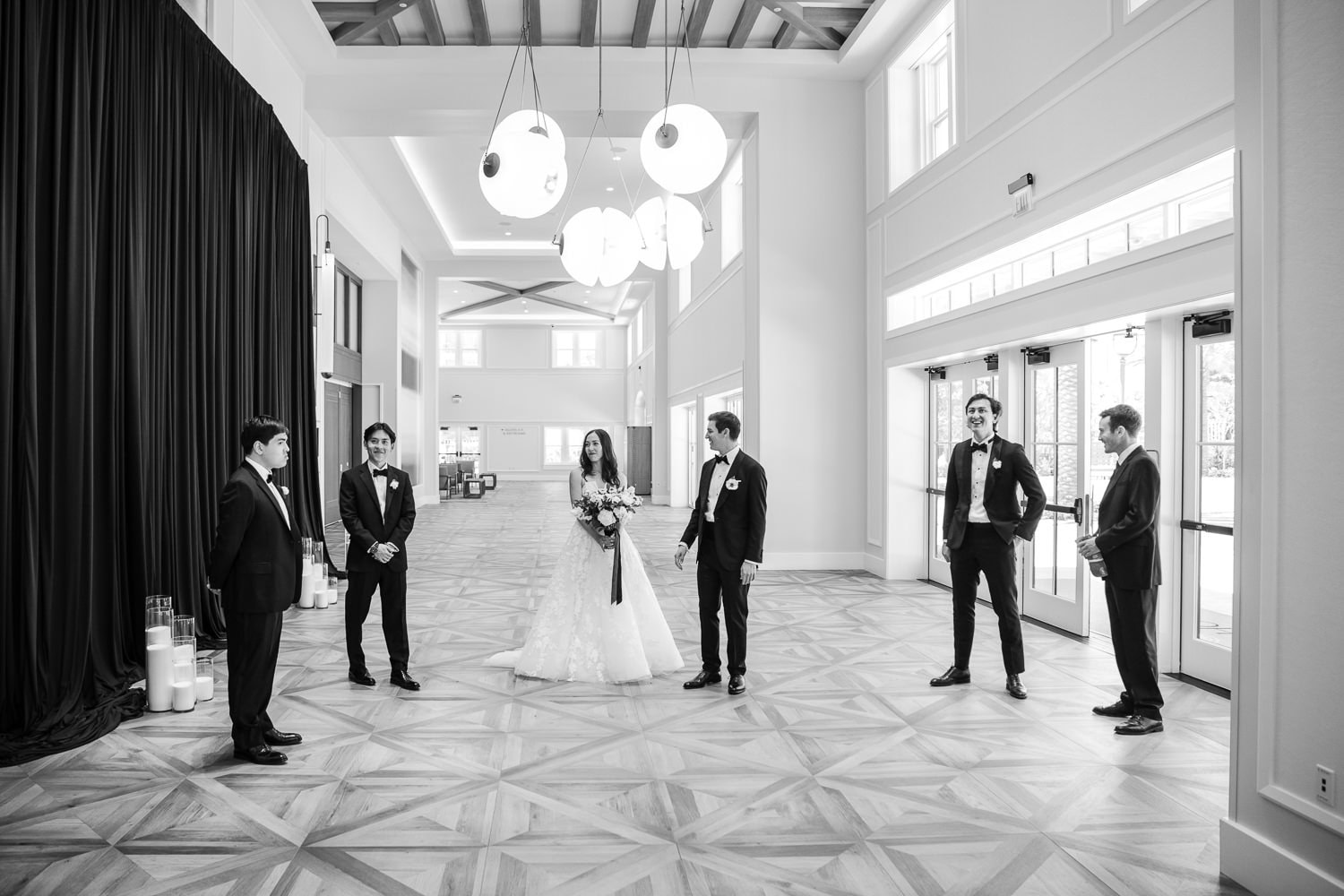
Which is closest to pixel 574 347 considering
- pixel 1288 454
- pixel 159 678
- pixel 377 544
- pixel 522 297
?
pixel 522 297

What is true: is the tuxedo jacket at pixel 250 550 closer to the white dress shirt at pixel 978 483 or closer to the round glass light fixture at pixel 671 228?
the white dress shirt at pixel 978 483

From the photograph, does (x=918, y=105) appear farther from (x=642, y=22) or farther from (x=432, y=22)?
(x=432, y=22)

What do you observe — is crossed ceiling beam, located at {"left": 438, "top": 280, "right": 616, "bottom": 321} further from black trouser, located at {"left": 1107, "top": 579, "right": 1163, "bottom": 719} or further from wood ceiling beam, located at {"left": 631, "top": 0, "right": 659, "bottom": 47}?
black trouser, located at {"left": 1107, "top": 579, "right": 1163, "bottom": 719}

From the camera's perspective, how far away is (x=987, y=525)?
15.5 feet

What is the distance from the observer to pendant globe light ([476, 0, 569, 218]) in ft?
15.0

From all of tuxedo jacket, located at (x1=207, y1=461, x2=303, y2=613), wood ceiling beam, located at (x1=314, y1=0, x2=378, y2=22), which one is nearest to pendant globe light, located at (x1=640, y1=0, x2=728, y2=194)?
tuxedo jacket, located at (x1=207, y1=461, x2=303, y2=613)

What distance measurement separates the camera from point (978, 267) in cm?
689

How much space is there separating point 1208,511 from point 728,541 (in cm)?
281

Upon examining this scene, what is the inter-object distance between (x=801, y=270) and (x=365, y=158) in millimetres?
6779

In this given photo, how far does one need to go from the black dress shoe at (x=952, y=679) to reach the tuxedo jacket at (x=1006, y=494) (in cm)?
76

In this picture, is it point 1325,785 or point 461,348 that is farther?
point 461,348

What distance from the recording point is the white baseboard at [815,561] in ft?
29.5

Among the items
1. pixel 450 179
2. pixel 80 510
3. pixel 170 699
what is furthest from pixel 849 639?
pixel 450 179

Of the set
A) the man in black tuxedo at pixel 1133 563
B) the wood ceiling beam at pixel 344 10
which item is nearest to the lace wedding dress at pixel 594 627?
the man in black tuxedo at pixel 1133 563
